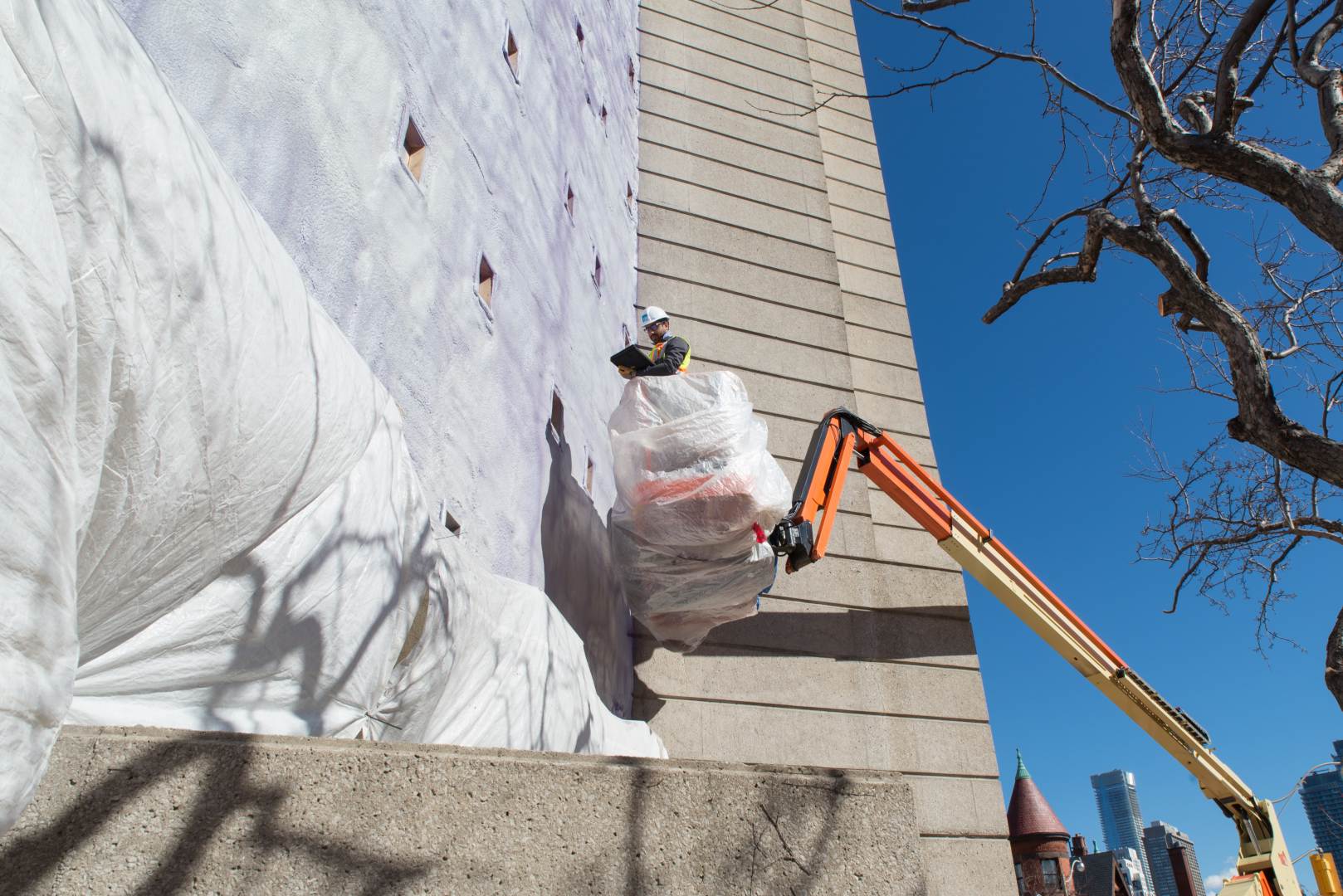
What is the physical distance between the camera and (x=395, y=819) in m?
1.73

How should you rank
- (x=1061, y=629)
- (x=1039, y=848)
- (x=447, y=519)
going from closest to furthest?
1. (x=447, y=519)
2. (x=1061, y=629)
3. (x=1039, y=848)

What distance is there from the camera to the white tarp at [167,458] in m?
1.22

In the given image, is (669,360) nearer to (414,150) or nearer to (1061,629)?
(414,150)

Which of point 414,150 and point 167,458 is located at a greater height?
point 414,150

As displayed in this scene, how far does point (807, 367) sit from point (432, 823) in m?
8.22

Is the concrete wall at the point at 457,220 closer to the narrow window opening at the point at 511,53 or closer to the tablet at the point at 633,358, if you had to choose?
the narrow window opening at the point at 511,53

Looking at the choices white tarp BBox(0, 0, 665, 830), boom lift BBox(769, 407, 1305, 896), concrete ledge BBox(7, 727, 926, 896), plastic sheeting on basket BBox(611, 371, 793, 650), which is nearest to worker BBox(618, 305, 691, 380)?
plastic sheeting on basket BBox(611, 371, 793, 650)

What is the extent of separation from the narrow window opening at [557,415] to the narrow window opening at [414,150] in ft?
6.10

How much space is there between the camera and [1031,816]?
115 feet

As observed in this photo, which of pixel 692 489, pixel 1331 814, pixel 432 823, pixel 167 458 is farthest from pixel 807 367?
pixel 167 458

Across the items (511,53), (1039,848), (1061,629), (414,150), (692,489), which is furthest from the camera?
(1039,848)

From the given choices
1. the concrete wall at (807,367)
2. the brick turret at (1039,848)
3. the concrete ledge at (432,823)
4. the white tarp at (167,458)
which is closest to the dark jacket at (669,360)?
the concrete wall at (807,367)

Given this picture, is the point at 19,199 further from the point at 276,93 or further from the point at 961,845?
the point at 961,845

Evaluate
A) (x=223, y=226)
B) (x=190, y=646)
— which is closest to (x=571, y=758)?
(x=190, y=646)
